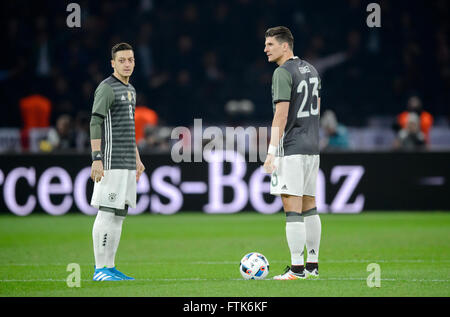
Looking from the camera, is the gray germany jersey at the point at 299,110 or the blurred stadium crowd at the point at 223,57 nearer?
the gray germany jersey at the point at 299,110

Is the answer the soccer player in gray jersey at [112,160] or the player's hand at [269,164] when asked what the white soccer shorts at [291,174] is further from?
the soccer player in gray jersey at [112,160]

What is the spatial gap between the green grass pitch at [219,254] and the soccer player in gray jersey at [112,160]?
39 centimetres

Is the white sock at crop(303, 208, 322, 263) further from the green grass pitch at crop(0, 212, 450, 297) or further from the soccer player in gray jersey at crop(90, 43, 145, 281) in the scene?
the soccer player in gray jersey at crop(90, 43, 145, 281)

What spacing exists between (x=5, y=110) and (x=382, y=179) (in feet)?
30.8

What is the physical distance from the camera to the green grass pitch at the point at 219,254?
7031 mm

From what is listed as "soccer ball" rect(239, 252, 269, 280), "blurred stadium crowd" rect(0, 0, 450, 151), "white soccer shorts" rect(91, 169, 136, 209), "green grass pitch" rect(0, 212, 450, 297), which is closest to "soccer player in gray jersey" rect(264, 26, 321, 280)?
"soccer ball" rect(239, 252, 269, 280)

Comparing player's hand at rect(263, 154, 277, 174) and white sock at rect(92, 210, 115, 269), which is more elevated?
player's hand at rect(263, 154, 277, 174)

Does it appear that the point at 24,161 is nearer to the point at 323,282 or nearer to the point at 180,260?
the point at 180,260

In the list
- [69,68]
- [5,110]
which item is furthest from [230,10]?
[5,110]

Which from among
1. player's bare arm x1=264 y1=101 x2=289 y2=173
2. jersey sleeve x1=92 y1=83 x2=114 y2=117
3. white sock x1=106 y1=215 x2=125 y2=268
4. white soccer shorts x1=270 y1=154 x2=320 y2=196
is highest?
jersey sleeve x1=92 y1=83 x2=114 y2=117

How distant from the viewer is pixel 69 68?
21.0 m

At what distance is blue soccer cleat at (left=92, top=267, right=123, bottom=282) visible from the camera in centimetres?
764

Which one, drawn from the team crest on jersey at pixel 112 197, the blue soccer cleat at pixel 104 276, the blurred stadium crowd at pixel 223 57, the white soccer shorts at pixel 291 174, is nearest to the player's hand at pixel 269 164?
the white soccer shorts at pixel 291 174

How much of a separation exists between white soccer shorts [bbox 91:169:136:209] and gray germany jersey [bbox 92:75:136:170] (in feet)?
0.24
